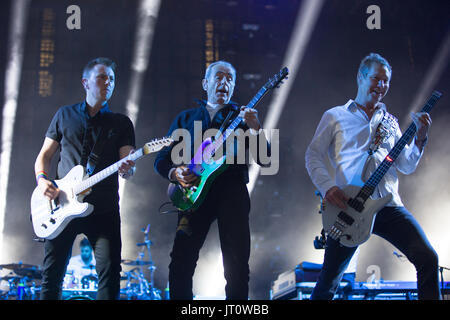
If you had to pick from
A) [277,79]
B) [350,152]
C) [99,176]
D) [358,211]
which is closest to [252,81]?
[277,79]

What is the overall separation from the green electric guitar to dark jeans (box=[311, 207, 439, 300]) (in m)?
0.93

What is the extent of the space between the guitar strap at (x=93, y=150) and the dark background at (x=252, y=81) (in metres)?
3.06

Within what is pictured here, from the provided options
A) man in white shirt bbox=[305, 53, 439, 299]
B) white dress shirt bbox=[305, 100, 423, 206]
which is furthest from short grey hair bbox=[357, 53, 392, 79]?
white dress shirt bbox=[305, 100, 423, 206]

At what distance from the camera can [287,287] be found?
5359mm

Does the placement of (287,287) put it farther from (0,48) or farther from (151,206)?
(0,48)

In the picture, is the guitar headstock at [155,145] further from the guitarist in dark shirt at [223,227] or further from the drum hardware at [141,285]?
the drum hardware at [141,285]

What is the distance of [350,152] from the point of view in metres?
3.56

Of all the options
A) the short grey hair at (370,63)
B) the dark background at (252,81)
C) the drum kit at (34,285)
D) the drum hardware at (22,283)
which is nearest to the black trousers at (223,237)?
the short grey hair at (370,63)

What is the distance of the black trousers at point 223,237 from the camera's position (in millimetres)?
3271

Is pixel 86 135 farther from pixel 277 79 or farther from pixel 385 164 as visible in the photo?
pixel 385 164

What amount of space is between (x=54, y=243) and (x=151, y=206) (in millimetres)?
4394

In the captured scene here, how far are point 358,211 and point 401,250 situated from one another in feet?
1.20
